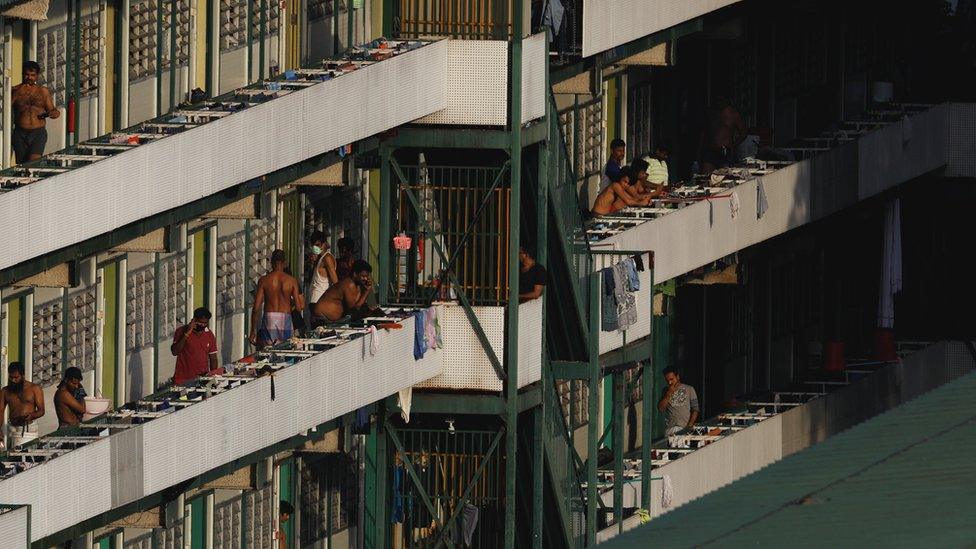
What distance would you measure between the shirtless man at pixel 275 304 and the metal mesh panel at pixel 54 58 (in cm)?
363

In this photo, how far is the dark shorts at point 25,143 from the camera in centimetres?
3606

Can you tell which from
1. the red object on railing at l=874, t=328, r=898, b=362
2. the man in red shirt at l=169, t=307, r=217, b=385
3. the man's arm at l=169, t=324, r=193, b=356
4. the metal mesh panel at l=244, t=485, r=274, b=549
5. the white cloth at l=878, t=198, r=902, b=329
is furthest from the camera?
the white cloth at l=878, t=198, r=902, b=329

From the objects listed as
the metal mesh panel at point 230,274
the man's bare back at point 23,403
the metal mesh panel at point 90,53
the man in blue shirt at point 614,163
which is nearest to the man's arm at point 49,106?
the metal mesh panel at point 90,53

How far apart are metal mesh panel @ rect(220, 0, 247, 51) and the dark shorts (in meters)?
5.87

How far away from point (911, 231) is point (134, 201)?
37.3m

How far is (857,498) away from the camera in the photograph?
20.6 m

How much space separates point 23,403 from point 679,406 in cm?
1947

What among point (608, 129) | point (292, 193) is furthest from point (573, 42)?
point (608, 129)

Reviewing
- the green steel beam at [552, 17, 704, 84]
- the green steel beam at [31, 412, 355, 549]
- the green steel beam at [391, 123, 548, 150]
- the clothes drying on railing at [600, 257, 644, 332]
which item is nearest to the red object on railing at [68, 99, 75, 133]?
the green steel beam at [31, 412, 355, 549]

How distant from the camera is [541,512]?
42656 millimetres

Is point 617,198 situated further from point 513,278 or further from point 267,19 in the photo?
point 513,278

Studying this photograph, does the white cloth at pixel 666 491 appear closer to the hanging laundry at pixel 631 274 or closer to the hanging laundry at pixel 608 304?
the hanging laundry at pixel 631 274

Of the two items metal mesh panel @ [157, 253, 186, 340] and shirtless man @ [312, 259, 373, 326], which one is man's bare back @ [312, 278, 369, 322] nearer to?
shirtless man @ [312, 259, 373, 326]

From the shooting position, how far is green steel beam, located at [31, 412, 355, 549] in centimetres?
3378
